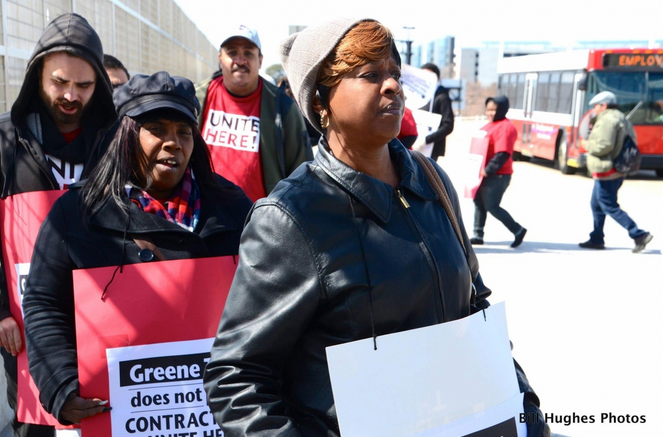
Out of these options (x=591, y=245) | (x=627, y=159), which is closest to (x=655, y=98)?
(x=627, y=159)

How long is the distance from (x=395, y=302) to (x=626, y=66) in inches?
704

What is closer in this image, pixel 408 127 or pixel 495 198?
pixel 408 127

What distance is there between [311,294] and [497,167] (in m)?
8.25

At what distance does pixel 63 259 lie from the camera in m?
2.44

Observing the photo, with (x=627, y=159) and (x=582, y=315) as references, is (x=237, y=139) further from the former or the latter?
(x=627, y=159)

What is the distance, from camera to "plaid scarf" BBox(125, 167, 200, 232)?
8.30ft

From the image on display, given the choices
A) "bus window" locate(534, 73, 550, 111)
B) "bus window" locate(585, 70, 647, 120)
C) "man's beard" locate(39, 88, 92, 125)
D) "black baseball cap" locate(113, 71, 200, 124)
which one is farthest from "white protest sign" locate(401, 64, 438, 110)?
"bus window" locate(534, 73, 550, 111)

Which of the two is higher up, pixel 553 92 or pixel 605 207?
pixel 553 92

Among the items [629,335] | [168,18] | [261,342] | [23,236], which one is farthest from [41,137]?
[168,18]

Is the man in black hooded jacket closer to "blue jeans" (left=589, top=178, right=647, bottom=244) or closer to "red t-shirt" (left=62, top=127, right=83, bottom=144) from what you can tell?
"red t-shirt" (left=62, top=127, right=83, bottom=144)

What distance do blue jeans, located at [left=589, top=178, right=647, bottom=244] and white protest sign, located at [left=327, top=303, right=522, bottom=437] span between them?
8.51 m

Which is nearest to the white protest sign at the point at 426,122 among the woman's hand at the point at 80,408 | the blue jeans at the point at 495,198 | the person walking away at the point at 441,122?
the person walking away at the point at 441,122

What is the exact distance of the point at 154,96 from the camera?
8.48 feet

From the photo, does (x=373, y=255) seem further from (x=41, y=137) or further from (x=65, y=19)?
(x=65, y=19)
